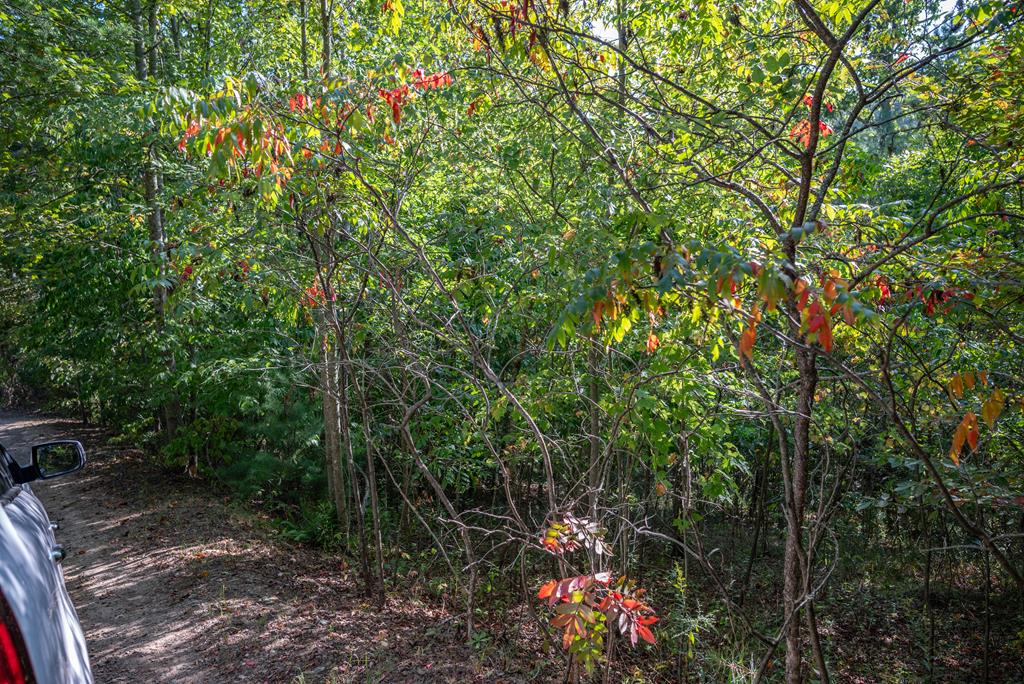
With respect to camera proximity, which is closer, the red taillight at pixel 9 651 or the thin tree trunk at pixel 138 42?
the red taillight at pixel 9 651

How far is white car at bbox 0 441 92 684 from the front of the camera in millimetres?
1865

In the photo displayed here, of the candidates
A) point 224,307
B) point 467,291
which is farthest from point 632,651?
point 224,307

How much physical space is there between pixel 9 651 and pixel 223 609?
5.35 meters

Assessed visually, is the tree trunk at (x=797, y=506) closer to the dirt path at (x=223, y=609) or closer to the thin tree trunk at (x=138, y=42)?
the dirt path at (x=223, y=609)

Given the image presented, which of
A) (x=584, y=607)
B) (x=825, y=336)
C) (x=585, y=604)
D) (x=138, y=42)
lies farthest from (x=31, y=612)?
(x=138, y=42)

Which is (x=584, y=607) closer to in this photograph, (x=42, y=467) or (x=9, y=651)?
(x=9, y=651)

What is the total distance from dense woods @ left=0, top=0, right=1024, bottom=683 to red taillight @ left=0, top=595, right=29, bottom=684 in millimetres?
2024

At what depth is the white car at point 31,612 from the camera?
1.87 meters

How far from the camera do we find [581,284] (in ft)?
10.7

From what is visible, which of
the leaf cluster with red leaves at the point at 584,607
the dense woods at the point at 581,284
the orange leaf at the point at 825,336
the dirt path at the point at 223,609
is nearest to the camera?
the orange leaf at the point at 825,336

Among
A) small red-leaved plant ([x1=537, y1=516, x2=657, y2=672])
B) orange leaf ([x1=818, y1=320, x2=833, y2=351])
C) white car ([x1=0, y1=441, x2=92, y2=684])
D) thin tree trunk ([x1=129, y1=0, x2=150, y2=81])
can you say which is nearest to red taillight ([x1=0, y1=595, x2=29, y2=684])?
white car ([x1=0, y1=441, x2=92, y2=684])

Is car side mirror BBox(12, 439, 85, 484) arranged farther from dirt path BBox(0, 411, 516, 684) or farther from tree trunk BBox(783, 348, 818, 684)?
tree trunk BBox(783, 348, 818, 684)

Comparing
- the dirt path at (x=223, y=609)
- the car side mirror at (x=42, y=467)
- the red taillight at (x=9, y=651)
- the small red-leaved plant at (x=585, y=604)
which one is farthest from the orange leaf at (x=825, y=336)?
the dirt path at (x=223, y=609)

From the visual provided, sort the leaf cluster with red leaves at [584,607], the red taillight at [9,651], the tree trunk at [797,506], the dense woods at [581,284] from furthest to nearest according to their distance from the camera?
the dense woods at [581,284], the tree trunk at [797,506], the leaf cluster with red leaves at [584,607], the red taillight at [9,651]
